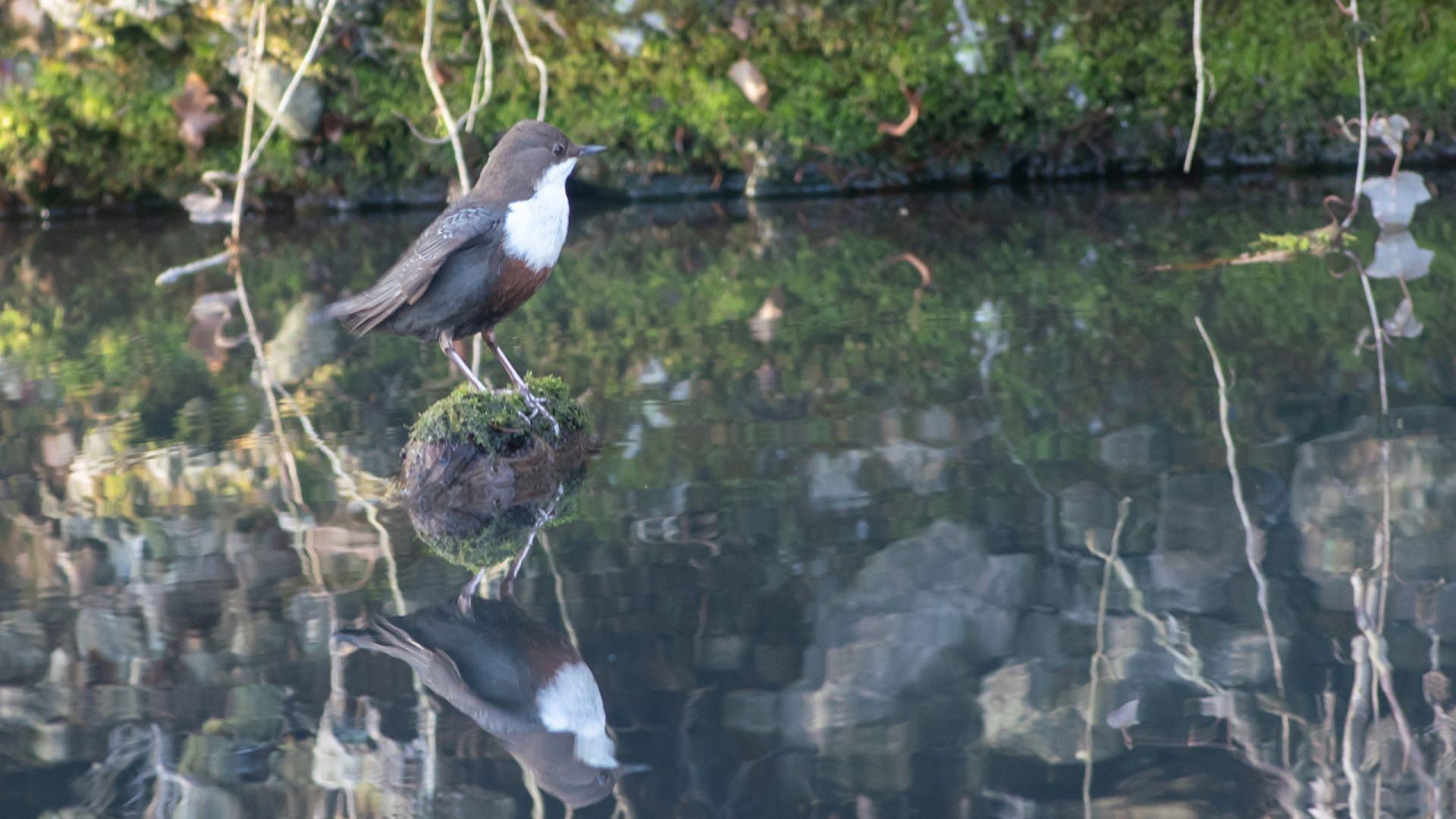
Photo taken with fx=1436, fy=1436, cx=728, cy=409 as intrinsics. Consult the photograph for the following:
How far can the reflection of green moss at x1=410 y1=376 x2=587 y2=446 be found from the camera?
315 centimetres

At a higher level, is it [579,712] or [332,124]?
[332,124]

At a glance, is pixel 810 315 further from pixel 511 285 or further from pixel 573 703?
pixel 573 703

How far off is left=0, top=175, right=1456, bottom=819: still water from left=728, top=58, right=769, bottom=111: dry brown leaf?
2783 millimetres

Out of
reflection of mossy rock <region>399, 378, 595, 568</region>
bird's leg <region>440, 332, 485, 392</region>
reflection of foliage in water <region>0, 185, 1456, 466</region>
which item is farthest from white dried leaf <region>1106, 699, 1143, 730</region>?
bird's leg <region>440, 332, 485, 392</region>

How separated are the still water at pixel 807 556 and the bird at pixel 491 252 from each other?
1.20 ft

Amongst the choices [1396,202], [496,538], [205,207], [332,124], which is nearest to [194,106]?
[332,124]

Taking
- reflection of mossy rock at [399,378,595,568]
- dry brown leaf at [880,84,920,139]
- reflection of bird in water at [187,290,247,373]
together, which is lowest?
reflection of mossy rock at [399,378,595,568]

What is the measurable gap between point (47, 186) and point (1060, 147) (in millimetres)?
5772

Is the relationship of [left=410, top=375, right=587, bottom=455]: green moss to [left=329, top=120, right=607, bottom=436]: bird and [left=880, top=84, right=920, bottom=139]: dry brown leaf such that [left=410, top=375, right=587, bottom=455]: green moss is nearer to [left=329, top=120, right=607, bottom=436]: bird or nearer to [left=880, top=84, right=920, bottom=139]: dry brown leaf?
[left=329, top=120, right=607, bottom=436]: bird

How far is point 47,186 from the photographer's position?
8219 millimetres

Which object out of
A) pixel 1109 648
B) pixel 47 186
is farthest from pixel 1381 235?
pixel 47 186

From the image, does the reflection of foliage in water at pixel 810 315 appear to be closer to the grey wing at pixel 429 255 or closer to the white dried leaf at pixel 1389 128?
the white dried leaf at pixel 1389 128

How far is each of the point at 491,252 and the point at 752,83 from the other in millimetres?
4931

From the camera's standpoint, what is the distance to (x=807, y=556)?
2576 millimetres
